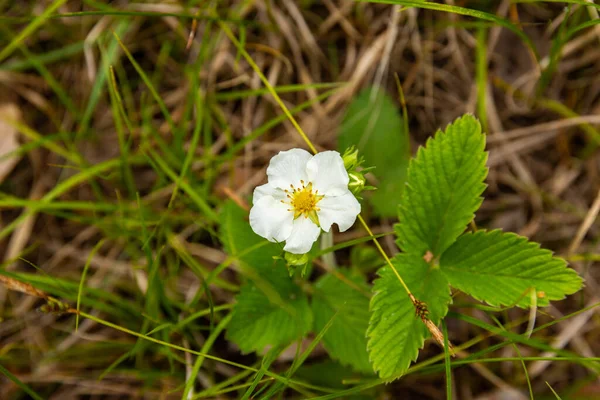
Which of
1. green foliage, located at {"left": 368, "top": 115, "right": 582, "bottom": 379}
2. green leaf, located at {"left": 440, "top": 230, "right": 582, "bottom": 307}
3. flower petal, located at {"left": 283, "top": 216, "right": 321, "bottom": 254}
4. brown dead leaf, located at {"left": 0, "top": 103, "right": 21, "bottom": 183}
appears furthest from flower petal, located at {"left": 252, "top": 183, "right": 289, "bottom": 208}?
brown dead leaf, located at {"left": 0, "top": 103, "right": 21, "bottom": 183}

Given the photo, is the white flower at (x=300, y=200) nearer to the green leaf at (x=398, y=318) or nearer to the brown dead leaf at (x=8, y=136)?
the green leaf at (x=398, y=318)

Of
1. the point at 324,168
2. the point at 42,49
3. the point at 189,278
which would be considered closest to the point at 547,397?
the point at 324,168

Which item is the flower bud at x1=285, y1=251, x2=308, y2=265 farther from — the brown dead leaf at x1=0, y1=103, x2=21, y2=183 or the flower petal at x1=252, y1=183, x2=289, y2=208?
the brown dead leaf at x1=0, y1=103, x2=21, y2=183

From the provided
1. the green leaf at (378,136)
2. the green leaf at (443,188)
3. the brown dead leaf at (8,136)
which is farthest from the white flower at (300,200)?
the brown dead leaf at (8,136)

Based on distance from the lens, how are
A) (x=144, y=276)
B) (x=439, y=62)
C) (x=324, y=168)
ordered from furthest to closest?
(x=439, y=62) → (x=144, y=276) → (x=324, y=168)

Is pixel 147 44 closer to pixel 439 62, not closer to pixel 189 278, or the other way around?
pixel 189 278

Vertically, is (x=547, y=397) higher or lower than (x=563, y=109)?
lower

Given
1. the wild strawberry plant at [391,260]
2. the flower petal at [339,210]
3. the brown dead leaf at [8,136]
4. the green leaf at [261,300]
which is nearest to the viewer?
the flower petal at [339,210]
